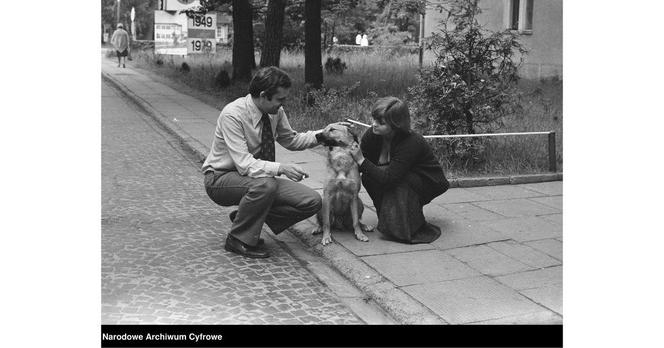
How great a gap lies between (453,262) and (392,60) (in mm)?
21324

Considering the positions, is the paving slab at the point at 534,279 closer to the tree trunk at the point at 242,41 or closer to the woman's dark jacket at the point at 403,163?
the woman's dark jacket at the point at 403,163

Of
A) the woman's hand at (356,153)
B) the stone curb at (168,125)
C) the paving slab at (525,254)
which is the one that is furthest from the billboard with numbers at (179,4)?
the paving slab at (525,254)

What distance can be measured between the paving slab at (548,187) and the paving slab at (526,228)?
1.45 metres

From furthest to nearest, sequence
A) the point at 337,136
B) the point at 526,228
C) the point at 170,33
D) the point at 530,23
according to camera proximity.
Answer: the point at 170,33
the point at 530,23
the point at 526,228
the point at 337,136

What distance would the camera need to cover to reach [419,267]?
6145 mm

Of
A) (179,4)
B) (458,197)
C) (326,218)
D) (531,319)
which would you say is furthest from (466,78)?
(179,4)

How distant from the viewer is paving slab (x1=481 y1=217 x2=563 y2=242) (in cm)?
705

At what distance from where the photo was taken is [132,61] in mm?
23188

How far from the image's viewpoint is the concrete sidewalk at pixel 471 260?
525 centimetres

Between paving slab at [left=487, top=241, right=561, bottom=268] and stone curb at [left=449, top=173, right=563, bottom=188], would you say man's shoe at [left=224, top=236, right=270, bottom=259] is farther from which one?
stone curb at [left=449, top=173, right=563, bottom=188]

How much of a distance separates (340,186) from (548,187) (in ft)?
12.2

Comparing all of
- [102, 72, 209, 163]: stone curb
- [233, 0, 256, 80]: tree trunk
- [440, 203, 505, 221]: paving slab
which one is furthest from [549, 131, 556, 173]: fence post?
[233, 0, 256, 80]: tree trunk

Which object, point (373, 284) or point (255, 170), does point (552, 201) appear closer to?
point (373, 284)

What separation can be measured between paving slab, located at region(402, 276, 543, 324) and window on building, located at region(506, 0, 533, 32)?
776 centimetres
